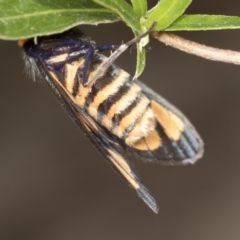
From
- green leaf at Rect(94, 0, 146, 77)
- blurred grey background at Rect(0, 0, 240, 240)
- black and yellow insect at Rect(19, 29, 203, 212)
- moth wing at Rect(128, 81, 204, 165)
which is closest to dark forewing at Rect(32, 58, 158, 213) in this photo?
black and yellow insect at Rect(19, 29, 203, 212)

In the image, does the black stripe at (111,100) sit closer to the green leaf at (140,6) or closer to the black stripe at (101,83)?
the black stripe at (101,83)

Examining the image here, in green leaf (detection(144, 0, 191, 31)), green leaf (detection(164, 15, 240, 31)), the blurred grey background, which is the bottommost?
the blurred grey background

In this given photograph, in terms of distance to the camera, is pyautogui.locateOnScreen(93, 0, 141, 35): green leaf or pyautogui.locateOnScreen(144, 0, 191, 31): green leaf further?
pyautogui.locateOnScreen(144, 0, 191, 31): green leaf

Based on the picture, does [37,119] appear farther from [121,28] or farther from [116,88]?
[116,88]

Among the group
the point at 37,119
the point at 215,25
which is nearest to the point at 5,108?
the point at 37,119

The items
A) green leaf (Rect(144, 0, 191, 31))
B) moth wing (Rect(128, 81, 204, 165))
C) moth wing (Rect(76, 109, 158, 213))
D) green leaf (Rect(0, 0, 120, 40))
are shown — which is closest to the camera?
green leaf (Rect(0, 0, 120, 40))

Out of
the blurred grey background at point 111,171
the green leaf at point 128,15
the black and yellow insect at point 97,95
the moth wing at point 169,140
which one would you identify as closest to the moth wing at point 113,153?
the black and yellow insect at point 97,95

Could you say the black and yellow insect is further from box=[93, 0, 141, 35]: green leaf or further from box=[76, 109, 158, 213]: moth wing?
box=[93, 0, 141, 35]: green leaf
